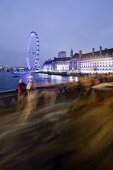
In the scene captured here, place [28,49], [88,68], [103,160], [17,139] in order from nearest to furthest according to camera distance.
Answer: [103,160], [17,139], [28,49], [88,68]

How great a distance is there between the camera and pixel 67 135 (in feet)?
29.5

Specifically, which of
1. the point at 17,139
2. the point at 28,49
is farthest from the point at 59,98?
the point at 28,49

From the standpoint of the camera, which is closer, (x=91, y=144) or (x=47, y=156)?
(x=47, y=156)

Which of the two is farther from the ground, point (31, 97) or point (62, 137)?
point (31, 97)

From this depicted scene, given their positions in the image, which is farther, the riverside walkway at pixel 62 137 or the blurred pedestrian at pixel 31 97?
the blurred pedestrian at pixel 31 97

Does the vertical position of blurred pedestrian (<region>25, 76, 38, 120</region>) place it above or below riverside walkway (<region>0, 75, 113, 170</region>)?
above

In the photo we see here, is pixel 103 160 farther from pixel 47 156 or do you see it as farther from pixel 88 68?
pixel 88 68

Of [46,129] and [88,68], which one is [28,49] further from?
[46,129]

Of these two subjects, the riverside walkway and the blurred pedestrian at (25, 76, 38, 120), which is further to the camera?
the blurred pedestrian at (25, 76, 38, 120)

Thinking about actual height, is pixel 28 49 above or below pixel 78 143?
above

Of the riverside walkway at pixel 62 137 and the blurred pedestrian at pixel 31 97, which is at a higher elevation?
the blurred pedestrian at pixel 31 97

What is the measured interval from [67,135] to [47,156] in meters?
2.15

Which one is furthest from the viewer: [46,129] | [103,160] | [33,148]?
[46,129]

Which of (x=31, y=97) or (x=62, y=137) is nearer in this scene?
(x=62, y=137)
